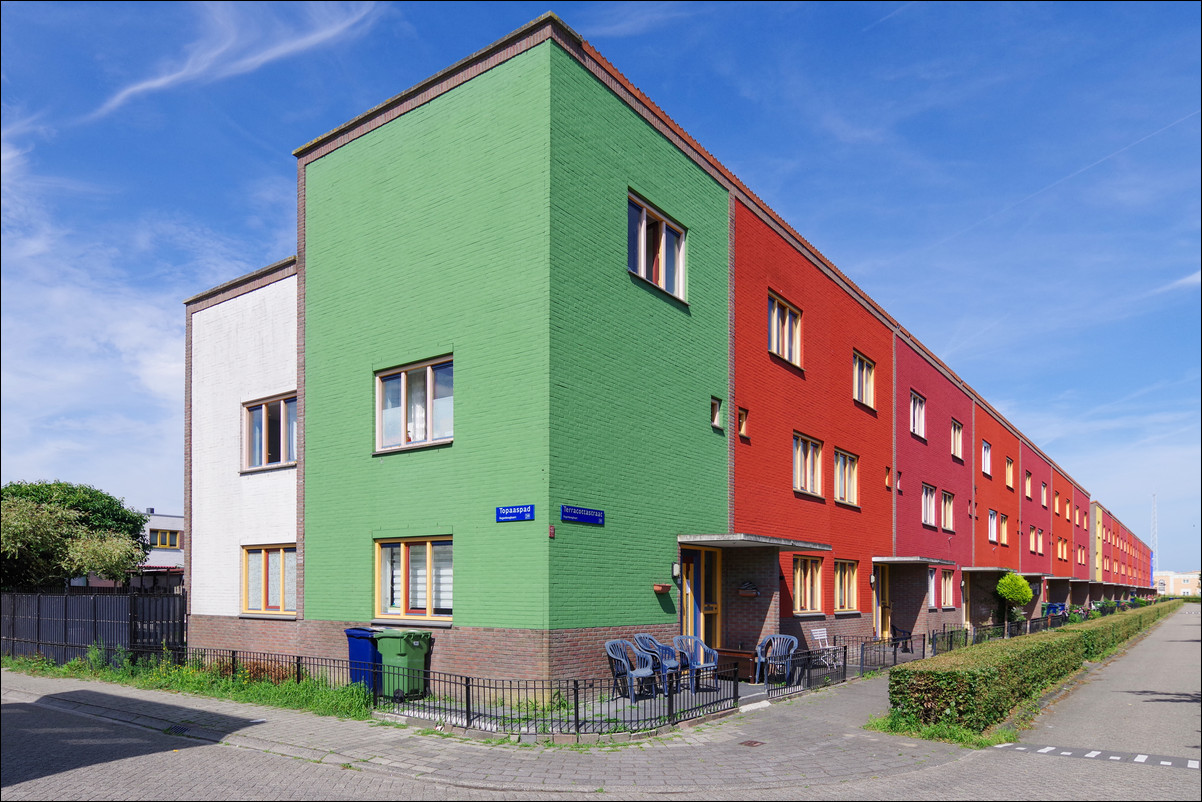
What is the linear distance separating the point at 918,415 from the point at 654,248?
18936mm

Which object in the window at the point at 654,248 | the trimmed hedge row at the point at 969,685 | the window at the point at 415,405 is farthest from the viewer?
the window at the point at 654,248

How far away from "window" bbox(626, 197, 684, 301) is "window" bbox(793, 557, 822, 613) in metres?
8.27

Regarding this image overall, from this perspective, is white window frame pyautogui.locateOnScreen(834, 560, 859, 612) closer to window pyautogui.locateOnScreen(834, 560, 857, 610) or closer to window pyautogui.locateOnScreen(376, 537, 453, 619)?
window pyautogui.locateOnScreen(834, 560, 857, 610)

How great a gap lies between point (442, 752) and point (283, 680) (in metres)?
6.52

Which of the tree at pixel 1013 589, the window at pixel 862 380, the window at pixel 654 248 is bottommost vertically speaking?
the tree at pixel 1013 589

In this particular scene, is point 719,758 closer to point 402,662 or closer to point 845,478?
point 402,662

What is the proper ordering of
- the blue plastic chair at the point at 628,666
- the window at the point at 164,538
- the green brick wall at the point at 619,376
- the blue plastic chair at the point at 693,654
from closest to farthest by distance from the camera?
1. the blue plastic chair at the point at 628,666
2. the green brick wall at the point at 619,376
3. the blue plastic chair at the point at 693,654
4. the window at the point at 164,538

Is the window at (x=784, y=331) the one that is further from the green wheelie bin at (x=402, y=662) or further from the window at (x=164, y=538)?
the window at (x=164, y=538)

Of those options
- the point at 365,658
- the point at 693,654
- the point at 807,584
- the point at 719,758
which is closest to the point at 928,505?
the point at 807,584

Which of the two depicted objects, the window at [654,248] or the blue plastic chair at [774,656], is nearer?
the blue plastic chair at [774,656]

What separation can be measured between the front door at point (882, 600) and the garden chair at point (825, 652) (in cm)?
571

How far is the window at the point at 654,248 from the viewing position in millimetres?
17062

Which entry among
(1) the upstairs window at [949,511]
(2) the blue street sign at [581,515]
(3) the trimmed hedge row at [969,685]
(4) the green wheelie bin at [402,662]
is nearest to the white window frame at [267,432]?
(4) the green wheelie bin at [402,662]

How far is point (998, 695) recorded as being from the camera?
1303cm
